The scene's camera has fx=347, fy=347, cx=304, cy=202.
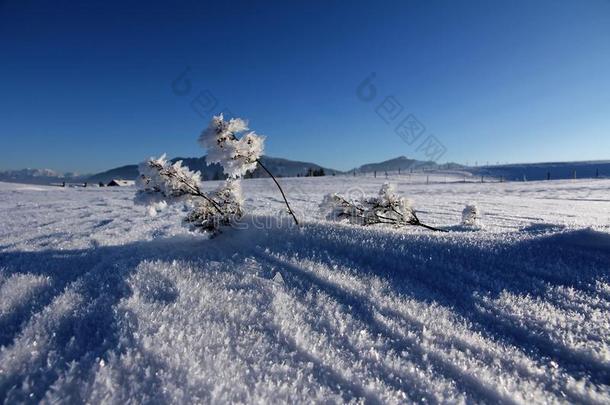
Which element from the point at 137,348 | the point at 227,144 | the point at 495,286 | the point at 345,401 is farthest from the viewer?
the point at 227,144

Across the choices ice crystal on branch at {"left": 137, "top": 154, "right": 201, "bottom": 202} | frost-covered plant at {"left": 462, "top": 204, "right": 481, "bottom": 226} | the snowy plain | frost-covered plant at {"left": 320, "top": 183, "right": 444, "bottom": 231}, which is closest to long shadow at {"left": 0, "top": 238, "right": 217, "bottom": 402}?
the snowy plain

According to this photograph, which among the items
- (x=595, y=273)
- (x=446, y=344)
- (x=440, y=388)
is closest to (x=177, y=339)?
(x=440, y=388)

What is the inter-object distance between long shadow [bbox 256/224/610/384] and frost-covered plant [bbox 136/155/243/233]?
0.68 meters

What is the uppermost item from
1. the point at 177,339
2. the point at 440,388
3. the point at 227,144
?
the point at 227,144

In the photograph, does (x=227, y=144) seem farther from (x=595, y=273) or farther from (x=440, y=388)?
(x=595, y=273)

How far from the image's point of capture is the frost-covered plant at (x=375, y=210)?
384 centimetres

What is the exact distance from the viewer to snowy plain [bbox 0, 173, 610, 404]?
1273 mm

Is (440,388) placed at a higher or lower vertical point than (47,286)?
lower

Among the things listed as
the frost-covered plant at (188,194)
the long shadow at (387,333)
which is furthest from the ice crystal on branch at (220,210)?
the long shadow at (387,333)

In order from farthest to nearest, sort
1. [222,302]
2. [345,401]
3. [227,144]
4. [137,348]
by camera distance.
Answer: [227,144]
[222,302]
[137,348]
[345,401]

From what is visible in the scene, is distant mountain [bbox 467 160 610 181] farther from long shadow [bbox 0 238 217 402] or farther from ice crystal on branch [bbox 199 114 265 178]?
long shadow [bbox 0 238 217 402]

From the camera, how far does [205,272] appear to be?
84.2 inches

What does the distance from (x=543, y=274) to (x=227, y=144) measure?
91.2 inches

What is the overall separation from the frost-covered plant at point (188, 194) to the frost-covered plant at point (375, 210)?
3.77 ft
